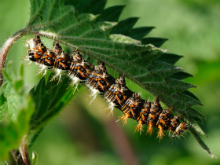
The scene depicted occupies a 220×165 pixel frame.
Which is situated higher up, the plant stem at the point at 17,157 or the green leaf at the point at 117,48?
the green leaf at the point at 117,48

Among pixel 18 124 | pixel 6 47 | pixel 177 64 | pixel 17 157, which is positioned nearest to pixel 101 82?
pixel 6 47

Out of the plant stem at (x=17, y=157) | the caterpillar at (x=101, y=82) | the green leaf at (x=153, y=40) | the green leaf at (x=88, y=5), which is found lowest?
the plant stem at (x=17, y=157)

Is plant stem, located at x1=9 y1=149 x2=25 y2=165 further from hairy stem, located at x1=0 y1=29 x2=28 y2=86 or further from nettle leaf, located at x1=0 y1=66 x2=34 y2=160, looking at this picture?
nettle leaf, located at x1=0 y1=66 x2=34 y2=160

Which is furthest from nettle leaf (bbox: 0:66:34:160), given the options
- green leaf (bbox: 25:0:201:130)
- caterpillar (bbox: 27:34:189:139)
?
caterpillar (bbox: 27:34:189:139)

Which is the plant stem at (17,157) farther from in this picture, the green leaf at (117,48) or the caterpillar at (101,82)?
the green leaf at (117,48)

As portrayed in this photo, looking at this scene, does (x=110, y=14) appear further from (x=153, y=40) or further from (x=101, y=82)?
(x=101, y=82)

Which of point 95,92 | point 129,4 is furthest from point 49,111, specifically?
point 129,4

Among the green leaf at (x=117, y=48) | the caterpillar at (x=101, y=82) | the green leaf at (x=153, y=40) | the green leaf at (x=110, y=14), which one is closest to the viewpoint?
the green leaf at (x=117, y=48)

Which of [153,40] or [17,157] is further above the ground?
[153,40]

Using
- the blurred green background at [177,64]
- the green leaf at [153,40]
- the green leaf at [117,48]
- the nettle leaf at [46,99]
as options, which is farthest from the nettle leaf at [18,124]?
the blurred green background at [177,64]
